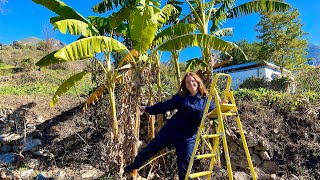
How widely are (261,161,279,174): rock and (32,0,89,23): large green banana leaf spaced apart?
523 centimetres

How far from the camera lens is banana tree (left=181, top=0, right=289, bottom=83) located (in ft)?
24.5

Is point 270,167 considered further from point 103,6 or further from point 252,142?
point 103,6

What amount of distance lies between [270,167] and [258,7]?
4305mm

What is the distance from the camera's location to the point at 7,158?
7445 mm

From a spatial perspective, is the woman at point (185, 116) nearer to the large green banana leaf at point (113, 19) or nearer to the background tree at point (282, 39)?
the large green banana leaf at point (113, 19)

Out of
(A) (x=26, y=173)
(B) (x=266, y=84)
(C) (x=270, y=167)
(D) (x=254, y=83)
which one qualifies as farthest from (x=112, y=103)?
(D) (x=254, y=83)

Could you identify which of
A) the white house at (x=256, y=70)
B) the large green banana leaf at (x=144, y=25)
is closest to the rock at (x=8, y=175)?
the large green banana leaf at (x=144, y=25)

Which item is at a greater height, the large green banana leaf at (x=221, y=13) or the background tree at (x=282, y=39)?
the background tree at (x=282, y=39)

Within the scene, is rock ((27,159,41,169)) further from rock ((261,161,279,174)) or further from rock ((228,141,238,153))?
rock ((261,161,279,174))

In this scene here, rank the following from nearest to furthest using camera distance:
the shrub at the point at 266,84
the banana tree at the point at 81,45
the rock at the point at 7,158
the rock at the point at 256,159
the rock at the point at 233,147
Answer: the banana tree at the point at 81,45
the rock at the point at 256,159
the rock at the point at 233,147
the rock at the point at 7,158
the shrub at the point at 266,84

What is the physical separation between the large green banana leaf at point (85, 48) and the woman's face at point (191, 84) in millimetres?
1750

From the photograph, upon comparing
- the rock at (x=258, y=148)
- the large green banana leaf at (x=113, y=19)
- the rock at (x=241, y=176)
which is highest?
the large green banana leaf at (x=113, y=19)

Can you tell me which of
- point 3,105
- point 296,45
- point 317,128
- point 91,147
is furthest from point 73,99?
point 296,45

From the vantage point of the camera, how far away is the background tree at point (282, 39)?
2214cm
